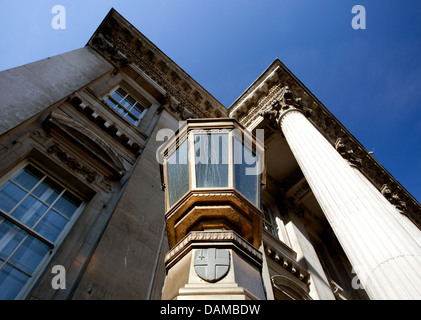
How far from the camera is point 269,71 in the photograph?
49.4ft

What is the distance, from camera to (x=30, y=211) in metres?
5.46

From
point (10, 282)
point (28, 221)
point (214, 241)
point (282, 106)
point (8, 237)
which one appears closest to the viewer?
point (214, 241)

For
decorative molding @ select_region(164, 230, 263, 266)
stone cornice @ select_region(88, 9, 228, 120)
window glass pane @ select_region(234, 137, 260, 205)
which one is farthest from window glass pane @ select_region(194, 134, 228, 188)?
stone cornice @ select_region(88, 9, 228, 120)

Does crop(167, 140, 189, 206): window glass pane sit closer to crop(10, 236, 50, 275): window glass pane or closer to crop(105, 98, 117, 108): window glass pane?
crop(10, 236, 50, 275): window glass pane

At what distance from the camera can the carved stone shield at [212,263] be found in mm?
2023

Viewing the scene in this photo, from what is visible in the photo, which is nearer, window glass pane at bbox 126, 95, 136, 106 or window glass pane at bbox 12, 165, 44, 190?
window glass pane at bbox 12, 165, 44, 190

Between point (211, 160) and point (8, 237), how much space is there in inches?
152

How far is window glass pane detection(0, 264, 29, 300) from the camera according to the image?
427cm

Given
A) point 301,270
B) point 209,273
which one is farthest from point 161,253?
point 301,270

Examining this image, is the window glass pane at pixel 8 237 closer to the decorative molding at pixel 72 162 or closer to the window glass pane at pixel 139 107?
the decorative molding at pixel 72 162

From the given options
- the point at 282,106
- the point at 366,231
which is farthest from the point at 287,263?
the point at 366,231

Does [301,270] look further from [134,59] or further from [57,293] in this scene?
[134,59]

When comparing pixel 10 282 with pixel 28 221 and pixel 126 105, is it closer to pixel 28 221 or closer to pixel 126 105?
pixel 28 221

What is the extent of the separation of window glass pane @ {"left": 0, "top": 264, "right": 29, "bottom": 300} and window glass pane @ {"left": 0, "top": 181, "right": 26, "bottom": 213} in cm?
108
